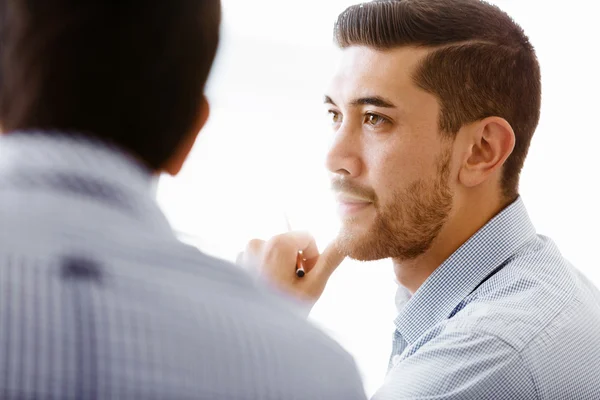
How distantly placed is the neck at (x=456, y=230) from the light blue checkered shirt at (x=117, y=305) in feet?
2.87

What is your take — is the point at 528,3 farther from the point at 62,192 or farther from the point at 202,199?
the point at 62,192

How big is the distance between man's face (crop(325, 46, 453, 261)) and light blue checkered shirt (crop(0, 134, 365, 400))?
864 mm

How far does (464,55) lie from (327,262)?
49cm

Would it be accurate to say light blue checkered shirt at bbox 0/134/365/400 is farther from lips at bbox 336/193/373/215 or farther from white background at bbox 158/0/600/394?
white background at bbox 158/0/600/394

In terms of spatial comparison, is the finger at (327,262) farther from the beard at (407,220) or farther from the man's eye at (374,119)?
the man's eye at (374,119)

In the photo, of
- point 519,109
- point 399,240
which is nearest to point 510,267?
point 399,240

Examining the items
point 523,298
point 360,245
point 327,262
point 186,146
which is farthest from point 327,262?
point 186,146

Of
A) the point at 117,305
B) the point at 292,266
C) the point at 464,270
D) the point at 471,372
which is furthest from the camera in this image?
the point at 292,266

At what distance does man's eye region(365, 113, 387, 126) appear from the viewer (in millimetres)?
1310

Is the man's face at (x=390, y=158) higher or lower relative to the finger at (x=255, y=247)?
higher

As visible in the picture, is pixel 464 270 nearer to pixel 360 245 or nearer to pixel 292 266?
pixel 360 245

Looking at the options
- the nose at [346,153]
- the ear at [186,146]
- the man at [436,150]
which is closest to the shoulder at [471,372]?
the man at [436,150]

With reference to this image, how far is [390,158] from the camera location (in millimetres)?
1296

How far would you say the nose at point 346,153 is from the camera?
133cm
